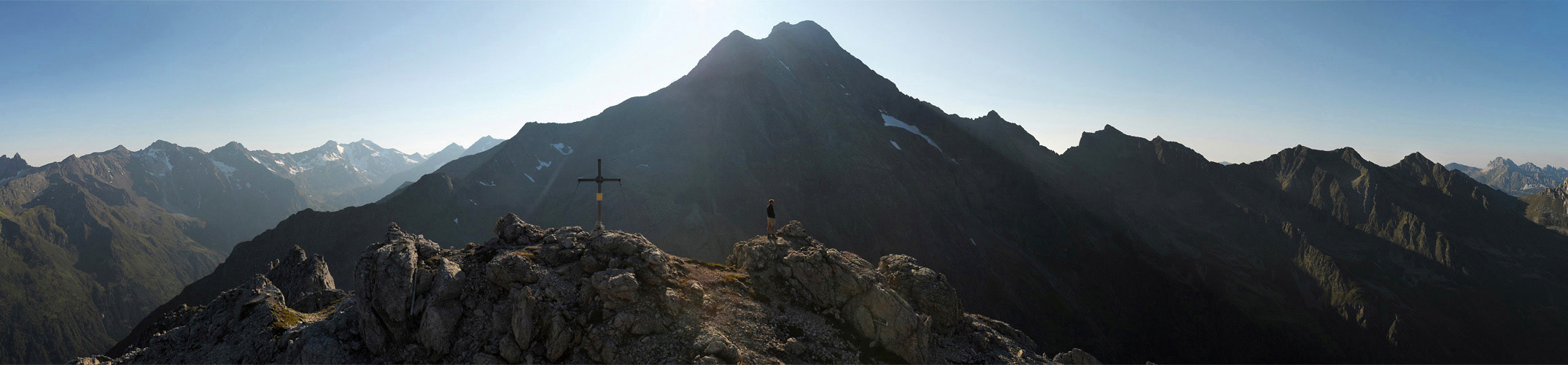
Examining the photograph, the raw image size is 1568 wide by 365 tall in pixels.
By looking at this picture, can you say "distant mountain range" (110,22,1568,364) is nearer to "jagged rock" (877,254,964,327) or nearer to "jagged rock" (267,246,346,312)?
"jagged rock" (267,246,346,312)

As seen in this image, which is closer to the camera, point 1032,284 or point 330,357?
point 330,357

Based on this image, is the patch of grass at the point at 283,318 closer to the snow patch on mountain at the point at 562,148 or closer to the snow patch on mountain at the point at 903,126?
the snow patch on mountain at the point at 562,148

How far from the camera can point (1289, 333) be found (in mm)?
112750

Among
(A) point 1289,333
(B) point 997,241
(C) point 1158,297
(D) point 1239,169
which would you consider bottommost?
(A) point 1289,333

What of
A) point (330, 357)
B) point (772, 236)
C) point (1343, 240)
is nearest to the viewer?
point (330, 357)

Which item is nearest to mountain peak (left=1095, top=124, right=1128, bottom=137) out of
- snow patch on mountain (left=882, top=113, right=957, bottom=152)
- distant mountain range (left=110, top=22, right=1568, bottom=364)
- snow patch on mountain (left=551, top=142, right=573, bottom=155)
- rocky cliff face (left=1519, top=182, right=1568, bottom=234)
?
distant mountain range (left=110, top=22, right=1568, bottom=364)

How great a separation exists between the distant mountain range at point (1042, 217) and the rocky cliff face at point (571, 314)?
65721mm

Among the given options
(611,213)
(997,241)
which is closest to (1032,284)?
(997,241)

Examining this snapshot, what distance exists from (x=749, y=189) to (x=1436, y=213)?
746 ft

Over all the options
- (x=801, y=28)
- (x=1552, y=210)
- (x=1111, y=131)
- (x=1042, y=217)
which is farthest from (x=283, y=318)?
(x=1552, y=210)

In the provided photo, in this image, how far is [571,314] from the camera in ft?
67.3

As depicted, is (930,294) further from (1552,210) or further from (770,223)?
(1552,210)

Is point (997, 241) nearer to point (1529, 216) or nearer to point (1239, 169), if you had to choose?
point (1239, 169)

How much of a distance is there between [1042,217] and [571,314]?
132881mm
